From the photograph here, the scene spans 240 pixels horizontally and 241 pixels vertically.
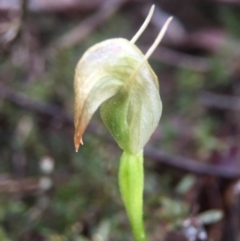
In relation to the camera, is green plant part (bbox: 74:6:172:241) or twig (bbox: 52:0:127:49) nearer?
green plant part (bbox: 74:6:172:241)

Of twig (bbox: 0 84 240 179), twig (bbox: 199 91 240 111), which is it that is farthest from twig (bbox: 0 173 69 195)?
twig (bbox: 199 91 240 111)

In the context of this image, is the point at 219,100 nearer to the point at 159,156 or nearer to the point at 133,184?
the point at 159,156

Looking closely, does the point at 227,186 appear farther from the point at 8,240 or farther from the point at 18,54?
the point at 18,54

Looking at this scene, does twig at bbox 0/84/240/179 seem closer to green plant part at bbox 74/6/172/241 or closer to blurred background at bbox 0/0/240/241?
blurred background at bbox 0/0/240/241

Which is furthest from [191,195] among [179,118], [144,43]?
[144,43]

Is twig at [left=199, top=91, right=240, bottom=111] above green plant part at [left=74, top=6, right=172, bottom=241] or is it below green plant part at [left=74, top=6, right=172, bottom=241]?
below

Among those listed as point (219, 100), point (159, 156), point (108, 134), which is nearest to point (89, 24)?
point (219, 100)

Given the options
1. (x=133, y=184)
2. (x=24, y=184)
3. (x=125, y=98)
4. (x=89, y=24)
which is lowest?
(x=89, y=24)
